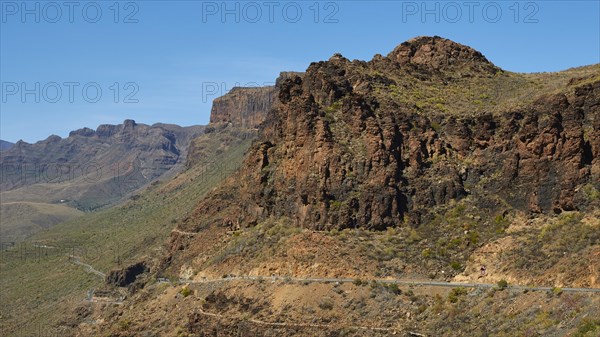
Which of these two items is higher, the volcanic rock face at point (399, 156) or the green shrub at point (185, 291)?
the volcanic rock face at point (399, 156)

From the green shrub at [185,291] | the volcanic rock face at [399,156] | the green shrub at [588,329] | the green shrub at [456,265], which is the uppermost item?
the volcanic rock face at [399,156]

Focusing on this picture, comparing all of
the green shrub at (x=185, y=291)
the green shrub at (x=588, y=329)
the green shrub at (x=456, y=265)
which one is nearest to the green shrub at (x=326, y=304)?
the green shrub at (x=456, y=265)

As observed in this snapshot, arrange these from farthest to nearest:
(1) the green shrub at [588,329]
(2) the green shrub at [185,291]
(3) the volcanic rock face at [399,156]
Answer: (2) the green shrub at [185,291], (3) the volcanic rock face at [399,156], (1) the green shrub at [588,329]

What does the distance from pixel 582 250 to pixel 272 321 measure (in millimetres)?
19167

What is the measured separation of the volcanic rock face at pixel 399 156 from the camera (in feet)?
186

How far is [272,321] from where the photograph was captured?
55.3m

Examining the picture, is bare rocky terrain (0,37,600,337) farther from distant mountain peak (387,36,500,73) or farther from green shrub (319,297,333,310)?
distant mountain peak (387,36,500,73)

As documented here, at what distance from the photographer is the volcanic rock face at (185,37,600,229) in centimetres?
5672

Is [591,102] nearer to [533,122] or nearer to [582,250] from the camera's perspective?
[533,122]

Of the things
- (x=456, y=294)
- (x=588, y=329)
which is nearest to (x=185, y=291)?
(x=456, y=294)

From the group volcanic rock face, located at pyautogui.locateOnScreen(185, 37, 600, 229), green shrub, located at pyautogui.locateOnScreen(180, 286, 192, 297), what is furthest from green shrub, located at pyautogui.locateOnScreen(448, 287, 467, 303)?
green shrub, located at pyautogui.locateOnScreen(180, 286, 192, 297)

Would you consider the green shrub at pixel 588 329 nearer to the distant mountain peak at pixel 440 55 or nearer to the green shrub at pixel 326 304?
the green shrub at pixel 326 304

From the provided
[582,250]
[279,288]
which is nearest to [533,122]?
[582,250]

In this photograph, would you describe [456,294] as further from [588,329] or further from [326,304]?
[588,329]
